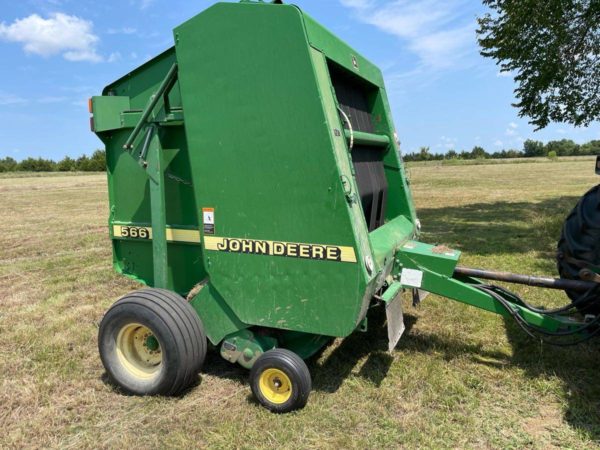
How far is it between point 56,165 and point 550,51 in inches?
2629

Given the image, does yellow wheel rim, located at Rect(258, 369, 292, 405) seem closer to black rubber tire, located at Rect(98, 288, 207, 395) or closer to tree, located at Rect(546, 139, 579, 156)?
black rubber tire, located at Rect(98, 288, 207, 395)

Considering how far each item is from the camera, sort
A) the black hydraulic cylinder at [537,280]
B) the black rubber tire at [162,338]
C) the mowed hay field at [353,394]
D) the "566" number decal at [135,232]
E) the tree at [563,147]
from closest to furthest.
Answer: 1. the mowed hay field at [353,394]
2. the black rubber tire at [162,338]
3. the black hydraulic cylinder at [537,280]
4. the "566" number decal at [135,232]
5. the tree at [563,147]

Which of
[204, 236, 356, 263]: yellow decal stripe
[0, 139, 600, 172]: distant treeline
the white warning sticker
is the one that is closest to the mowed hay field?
the white warning sticker

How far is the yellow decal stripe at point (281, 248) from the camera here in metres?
2.71

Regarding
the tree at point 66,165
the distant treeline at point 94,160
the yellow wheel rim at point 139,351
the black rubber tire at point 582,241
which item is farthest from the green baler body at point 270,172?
the tree at point 66,165

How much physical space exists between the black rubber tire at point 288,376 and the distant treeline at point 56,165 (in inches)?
2494

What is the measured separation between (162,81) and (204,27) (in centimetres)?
64

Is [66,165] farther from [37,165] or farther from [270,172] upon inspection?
[270,172]

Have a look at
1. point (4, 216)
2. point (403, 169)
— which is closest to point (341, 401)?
point (403, 169)

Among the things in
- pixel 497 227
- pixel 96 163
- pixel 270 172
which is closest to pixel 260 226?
pixel 270 172

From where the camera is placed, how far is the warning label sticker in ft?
9.88

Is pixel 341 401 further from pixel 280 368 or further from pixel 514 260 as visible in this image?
pixel 514 260

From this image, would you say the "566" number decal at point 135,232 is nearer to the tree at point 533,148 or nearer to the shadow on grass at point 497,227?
the shadow on grass at point 497,227

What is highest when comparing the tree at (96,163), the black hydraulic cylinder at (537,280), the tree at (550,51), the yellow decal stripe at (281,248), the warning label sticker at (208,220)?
the tree at (96,163)
